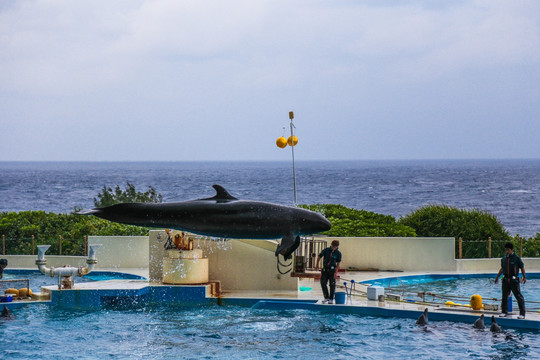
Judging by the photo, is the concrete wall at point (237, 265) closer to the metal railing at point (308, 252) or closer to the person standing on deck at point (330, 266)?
the metal railing at point (308, 252)

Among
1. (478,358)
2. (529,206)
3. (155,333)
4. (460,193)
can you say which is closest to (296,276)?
(155,333)

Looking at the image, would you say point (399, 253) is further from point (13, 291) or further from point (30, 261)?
point (30, 261)

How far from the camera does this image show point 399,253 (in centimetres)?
2302

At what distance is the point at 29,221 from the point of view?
29656mm

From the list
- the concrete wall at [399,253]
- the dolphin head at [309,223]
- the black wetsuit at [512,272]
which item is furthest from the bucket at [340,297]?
the dolphin head at [309,223]

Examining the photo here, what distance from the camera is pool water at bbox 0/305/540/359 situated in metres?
13.7

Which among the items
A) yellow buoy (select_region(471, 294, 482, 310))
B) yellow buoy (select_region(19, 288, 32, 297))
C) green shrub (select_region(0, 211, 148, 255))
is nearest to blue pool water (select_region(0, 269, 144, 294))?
green shrub (select_region(0, 211, 148, 255))

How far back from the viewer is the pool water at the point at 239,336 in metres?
13.7

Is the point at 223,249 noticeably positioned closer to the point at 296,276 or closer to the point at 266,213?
the point at 296,276

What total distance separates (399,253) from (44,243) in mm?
11616

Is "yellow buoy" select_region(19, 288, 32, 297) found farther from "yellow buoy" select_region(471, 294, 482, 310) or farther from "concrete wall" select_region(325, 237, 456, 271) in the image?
"yellow buoy" select_region(471, 294, 482, 310)

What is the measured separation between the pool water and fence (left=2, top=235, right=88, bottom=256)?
777 centimetres

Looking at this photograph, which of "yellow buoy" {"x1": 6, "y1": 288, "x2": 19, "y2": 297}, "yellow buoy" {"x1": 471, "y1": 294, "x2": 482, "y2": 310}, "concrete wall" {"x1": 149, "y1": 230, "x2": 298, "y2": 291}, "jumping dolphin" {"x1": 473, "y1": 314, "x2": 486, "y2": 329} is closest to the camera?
"jumping dolphin" {"x1": 473, "y1": 314, "x2": 486, "y2": 329}

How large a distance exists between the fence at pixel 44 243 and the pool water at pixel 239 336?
7.77 metres
